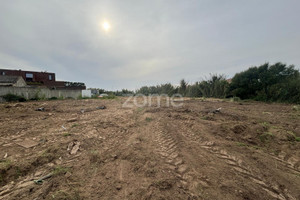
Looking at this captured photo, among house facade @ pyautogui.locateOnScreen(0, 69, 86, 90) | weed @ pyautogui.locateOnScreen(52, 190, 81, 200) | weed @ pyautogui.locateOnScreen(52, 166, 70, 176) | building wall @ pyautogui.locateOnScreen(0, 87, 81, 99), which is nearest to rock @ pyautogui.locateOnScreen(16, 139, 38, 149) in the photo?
weed @ pyautogui.locateOnScreen(52, 166, 70, 176)

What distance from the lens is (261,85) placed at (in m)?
11.0

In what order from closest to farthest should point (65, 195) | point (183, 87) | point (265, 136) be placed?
point (65, 195) → point (265, 136) → point (183, 87)

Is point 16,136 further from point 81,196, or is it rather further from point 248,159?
point 248,159

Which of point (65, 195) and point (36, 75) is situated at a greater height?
point (36, 75)

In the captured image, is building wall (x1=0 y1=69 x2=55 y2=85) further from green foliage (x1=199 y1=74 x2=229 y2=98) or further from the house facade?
green foliage (x1=199 y1=74 x2=229 y2=98)

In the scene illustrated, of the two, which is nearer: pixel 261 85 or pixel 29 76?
pixel 261 85

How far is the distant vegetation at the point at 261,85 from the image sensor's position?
9.09 m

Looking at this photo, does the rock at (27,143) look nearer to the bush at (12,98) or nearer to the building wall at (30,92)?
the bush at (12,98)

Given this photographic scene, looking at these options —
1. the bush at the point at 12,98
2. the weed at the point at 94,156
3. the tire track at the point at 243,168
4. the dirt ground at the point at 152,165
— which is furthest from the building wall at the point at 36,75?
the tire track at the point at 243,168

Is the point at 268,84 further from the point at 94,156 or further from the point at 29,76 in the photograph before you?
the point at 29,76

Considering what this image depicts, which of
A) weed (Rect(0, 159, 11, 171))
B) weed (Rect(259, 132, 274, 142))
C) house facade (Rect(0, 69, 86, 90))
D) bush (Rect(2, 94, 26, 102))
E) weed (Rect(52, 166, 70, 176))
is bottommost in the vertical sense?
weed (Rect(52, 166, 70, 176))

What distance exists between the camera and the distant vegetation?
29.8 feet

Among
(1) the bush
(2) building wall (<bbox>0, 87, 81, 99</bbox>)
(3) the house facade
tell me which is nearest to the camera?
(1) the bush

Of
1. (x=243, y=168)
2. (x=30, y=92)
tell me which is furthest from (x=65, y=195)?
(x=30, y=92)
